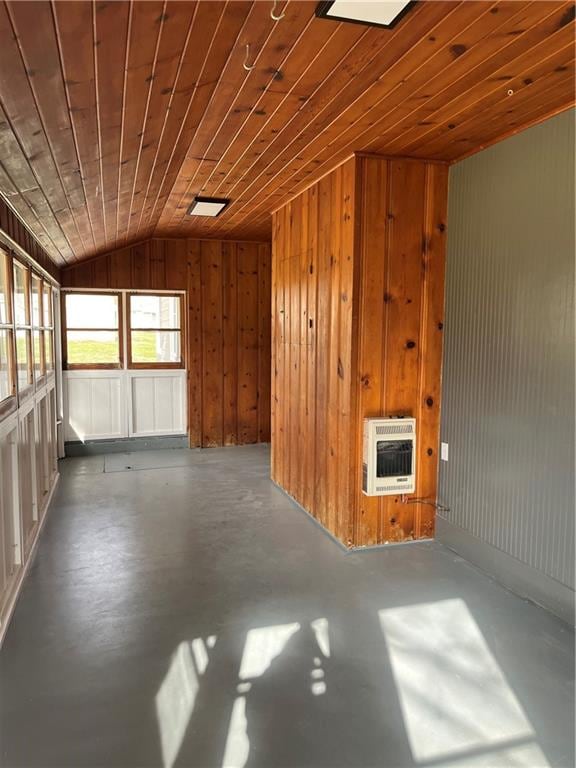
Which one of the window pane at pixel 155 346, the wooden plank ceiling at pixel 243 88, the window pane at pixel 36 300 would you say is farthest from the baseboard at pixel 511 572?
the window pane at pixel 155 346

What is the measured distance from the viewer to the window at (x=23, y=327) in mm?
3377

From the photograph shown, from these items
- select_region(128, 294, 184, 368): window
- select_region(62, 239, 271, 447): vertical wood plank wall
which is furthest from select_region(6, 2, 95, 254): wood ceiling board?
select_region(128, 294, 184, 368): window

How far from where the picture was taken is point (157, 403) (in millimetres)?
6879

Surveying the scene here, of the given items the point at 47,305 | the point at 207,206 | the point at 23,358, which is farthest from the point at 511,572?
the point at 47,305

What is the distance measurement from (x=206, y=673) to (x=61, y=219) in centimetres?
314

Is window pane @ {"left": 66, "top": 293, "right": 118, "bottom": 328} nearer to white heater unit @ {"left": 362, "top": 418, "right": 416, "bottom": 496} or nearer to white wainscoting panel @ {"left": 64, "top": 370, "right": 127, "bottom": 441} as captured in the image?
white wainscoting panel @ {"left": 64, "top": 370, "right": 127, "bottom": 441}

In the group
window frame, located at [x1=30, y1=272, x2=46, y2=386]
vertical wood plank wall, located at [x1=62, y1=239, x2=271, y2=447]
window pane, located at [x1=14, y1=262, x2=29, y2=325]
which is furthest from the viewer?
vertical wood plank wall, located at [x1=62, y1=239, x2=271, y2=447]

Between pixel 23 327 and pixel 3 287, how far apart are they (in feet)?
2.44

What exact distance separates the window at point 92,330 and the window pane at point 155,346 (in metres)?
0.22

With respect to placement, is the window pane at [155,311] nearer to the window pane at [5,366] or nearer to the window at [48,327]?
the window at [48,327]

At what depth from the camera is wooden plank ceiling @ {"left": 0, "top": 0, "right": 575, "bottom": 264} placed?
167 centimetres

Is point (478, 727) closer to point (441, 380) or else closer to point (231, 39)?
point (441, 380)

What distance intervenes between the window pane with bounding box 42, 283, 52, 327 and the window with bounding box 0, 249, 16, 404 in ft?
6.51

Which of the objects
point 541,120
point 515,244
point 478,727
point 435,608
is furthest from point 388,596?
point 541,120
